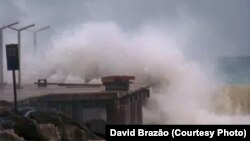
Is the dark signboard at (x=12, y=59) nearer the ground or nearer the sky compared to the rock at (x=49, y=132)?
nearer the sky

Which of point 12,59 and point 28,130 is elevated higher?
point 12,59

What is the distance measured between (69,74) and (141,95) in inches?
942

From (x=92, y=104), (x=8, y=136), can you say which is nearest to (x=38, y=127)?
(x=8, y=136)

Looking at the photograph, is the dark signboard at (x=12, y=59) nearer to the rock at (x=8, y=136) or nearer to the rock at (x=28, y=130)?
the rock at (x=28, y=130)

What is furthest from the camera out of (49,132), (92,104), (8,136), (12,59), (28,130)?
(92,104)

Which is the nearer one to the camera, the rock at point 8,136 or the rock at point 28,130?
the rock at point 8,136

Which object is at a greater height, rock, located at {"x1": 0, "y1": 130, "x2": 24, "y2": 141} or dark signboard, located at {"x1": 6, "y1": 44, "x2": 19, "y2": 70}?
dark signboard, located at {"x1": 6, "y1": 44, "x2": 19, "y2": 70}

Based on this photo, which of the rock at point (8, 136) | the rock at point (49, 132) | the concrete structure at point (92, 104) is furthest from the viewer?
the concrete structure at point (92, 104)

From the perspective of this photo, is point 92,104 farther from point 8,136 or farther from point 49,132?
point 8,136

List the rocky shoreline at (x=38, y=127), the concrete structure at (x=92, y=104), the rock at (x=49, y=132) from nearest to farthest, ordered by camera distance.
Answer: the rocky shoreline at (x=38, y=127)
the rock at (x=49, y=132)
the concrete structure at (x=92, y=104)

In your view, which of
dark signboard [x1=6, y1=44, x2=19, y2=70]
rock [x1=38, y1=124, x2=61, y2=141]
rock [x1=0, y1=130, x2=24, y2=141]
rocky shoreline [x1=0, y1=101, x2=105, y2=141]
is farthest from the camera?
dark signboard [x1=6, y1=44, x2=19, y2=70]

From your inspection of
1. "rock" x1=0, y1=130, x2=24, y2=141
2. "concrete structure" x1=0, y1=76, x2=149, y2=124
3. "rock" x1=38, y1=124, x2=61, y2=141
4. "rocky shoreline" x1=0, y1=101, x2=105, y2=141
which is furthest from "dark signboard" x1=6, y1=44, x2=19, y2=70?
"concrete structure" x1=0, y1=76, x2=149, y2=124

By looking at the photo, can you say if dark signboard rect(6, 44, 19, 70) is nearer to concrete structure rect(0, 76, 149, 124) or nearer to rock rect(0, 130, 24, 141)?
rock rect(0, 130, 24, 141)

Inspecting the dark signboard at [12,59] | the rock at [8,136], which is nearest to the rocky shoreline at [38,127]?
the rock at [8,136]
